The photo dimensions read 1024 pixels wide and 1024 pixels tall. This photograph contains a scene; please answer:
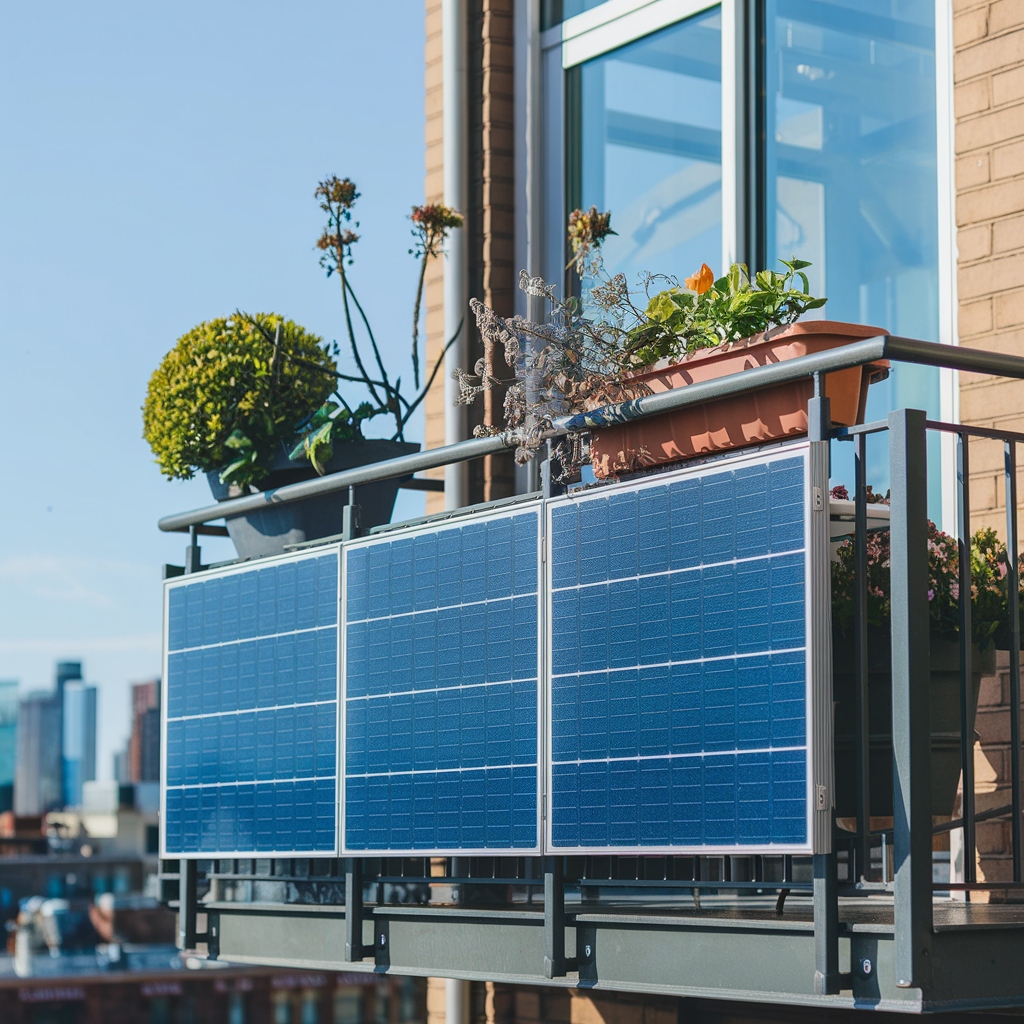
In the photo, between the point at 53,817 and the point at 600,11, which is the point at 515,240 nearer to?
the point at 600,11

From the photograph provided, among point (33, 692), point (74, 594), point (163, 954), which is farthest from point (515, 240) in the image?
point (74, 594)

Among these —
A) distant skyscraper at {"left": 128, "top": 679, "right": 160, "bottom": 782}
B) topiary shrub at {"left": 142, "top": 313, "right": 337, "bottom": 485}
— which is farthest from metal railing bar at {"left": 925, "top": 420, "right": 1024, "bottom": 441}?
distant skyscraper at {"left": 128, "top": 679, "right": 160, "bottom": 782}

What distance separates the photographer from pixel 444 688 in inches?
204

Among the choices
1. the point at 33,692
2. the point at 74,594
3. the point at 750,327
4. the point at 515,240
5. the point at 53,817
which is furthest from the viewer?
the point at 74,594

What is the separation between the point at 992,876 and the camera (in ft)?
17.7

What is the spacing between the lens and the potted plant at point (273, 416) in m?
6.74

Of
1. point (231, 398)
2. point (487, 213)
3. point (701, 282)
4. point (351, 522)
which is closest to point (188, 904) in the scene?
point (351, 522)

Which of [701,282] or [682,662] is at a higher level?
[701,282]

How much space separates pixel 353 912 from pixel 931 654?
2222mm

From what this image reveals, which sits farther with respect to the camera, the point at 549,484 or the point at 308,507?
the point at 308,507

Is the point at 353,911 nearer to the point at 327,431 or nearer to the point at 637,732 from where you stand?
the point at 637,732

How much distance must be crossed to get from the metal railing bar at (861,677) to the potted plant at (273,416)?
3089 millimetres

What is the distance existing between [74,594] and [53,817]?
2309cm

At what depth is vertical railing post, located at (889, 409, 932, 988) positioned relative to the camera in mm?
3672
